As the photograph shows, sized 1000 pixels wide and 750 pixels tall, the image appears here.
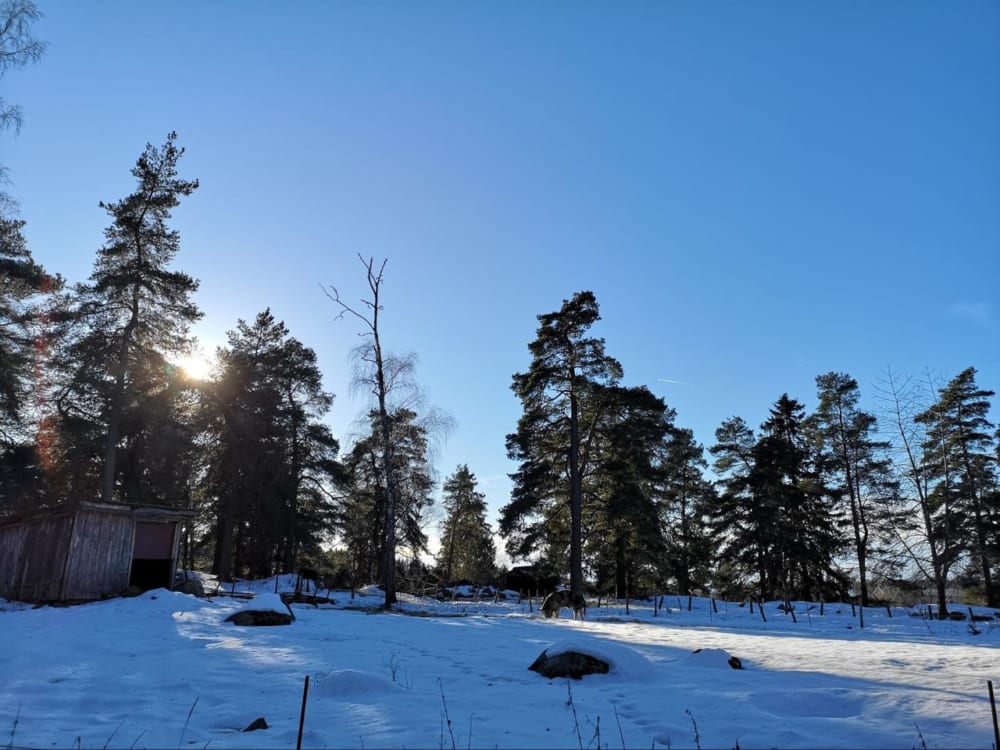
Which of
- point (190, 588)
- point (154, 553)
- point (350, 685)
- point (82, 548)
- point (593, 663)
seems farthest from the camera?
point (154, 553)

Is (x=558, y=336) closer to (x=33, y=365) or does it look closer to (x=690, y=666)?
(x=690, y=666)

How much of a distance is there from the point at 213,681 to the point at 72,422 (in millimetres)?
27009

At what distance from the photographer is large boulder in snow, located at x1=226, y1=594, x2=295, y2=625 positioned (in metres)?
13.6

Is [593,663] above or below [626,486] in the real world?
below

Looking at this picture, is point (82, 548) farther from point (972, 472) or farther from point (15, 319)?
point (972, 472)

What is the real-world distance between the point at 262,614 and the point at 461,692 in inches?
322

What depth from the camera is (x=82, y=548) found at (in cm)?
1847

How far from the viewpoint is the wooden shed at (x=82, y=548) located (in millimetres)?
18203

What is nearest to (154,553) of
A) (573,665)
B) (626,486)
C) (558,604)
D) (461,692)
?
(558,604)

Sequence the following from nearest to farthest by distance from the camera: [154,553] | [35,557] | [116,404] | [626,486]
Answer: [35,557]
[154,553]
[116,404]
[626,486]

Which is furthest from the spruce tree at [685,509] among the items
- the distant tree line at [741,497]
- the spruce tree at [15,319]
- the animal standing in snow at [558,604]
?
the spruce tree at [15,319]

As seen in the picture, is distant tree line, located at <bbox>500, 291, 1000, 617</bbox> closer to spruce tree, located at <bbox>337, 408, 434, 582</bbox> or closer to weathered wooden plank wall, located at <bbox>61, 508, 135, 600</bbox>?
spruce tree, located at <bbox>337, 408, 434, 582</bbox>

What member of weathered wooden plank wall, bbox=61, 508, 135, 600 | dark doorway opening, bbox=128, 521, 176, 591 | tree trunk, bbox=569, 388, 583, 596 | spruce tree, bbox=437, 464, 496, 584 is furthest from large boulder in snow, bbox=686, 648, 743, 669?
spruce tree, bbox=437, 464, 496, 584

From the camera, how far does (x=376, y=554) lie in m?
40.2
